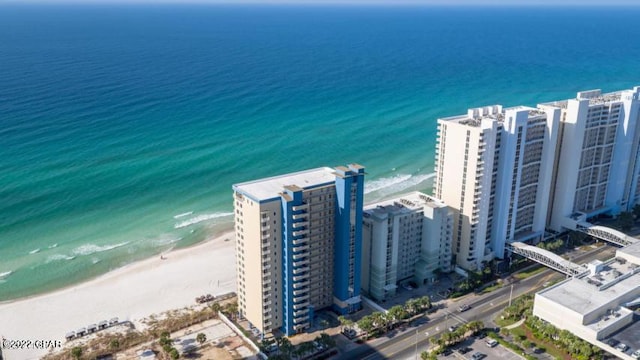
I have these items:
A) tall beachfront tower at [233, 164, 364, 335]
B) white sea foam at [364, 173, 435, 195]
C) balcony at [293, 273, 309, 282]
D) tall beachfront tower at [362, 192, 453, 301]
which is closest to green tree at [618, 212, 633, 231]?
tall beachfront tower at [362, 192, 453, 301]

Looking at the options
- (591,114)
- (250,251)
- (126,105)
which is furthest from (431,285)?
(126,105)

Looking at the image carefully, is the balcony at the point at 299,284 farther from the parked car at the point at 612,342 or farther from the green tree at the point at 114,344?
the parked car at the point at 612,342

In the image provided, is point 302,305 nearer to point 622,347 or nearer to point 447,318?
point 447,318

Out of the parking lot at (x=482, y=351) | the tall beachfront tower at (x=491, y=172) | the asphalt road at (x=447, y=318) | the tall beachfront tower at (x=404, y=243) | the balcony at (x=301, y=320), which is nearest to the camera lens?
the parking lot at (x=482, y=351)

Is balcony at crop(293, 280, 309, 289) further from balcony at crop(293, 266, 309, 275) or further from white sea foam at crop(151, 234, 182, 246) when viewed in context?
white sea foam at crop(151, 234, 182, 246)

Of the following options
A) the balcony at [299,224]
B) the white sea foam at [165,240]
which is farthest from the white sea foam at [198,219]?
the balcony at [299,224]
